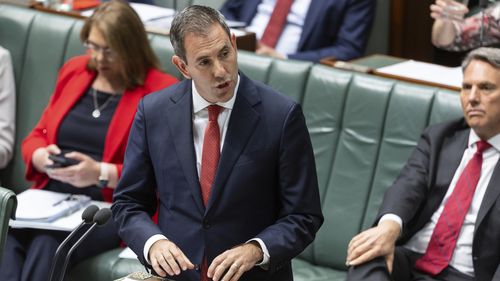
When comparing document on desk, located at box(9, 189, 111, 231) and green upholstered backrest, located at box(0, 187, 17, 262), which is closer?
green upholstered backrest, located at box(0, 187, 17, 262)

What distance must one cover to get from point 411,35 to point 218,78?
2437 mm

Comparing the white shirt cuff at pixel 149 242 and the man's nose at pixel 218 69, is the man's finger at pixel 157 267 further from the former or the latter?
the man's nose at pixel 218 69

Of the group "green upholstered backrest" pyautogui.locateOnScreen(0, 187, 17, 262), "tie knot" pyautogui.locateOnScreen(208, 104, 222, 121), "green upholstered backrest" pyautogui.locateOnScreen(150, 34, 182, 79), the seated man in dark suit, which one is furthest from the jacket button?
"green upholstered backrest" pyautogui.locateOnScreen(150, 34, 182, 79)

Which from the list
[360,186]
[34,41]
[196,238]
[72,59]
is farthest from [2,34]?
[196,238]

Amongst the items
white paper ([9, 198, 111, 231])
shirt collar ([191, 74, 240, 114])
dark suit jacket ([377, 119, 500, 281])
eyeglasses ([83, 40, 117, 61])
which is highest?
shirt collar ([191, 74, 240, 114])

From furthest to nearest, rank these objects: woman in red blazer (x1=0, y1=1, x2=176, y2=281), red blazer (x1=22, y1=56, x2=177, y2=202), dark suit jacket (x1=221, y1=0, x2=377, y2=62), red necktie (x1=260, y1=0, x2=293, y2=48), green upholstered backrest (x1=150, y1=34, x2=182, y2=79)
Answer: red necktie (x1=260, y1=0, x2=293, y2=48)
dark suit jacket (x1=221, y1=0, x2=377, y2=62)
green upholstered backrest (x1=150, y1=34, x2=182, y2=79)
red blazer (x1=22, y1=56, x2=177, y2=202)
woman in red blazer (x1=0, y1=1, x2=176, y2=281)

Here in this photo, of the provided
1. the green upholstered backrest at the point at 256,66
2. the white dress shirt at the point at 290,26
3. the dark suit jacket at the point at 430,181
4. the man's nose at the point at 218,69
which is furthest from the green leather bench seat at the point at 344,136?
the man's nose at the point at 218,69

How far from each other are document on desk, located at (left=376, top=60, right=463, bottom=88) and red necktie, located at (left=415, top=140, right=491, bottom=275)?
49 centimetres

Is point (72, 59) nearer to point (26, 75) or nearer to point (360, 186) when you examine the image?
point (26, 75)

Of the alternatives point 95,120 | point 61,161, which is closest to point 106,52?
point 95,120

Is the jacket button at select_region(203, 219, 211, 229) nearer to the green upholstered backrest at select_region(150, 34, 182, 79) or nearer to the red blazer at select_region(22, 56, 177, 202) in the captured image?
the red blazer at select_region(22, 56, 177, 202)

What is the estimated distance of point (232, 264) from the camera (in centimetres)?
236

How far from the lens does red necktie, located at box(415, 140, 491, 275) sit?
309 cm

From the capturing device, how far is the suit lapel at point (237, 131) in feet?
8.20
